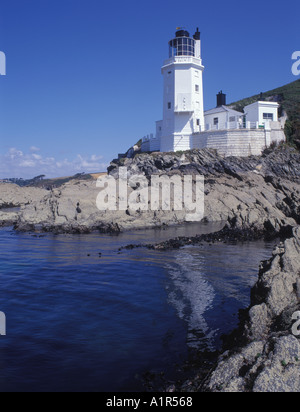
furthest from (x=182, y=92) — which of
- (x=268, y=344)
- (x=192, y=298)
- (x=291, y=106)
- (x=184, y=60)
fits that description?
(x=268, y=344)

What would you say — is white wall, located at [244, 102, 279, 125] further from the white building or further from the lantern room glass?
the lantern room glass

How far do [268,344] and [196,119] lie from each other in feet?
165

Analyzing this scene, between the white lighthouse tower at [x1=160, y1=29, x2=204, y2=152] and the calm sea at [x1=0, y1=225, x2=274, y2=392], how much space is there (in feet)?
111

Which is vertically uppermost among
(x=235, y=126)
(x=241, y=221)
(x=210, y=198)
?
(x=235, y=126)

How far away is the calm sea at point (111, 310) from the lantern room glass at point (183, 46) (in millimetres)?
39473

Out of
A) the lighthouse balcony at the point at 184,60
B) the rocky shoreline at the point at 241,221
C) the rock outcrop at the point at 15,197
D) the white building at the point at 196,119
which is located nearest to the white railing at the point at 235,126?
the white building at the point at 196,119

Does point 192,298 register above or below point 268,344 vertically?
below

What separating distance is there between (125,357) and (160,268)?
31.6 feet

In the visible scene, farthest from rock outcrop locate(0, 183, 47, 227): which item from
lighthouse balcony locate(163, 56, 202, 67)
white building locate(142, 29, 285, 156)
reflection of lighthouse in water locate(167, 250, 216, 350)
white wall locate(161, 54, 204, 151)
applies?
reflection of lighthouse in water locate(167, 250, 216, 350)

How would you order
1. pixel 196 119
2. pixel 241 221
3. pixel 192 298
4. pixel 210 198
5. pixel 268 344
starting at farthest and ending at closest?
pixel 196 119 → pixel 210 198 → pixel 241 221 → pixel 192 298 → pixel 268 344

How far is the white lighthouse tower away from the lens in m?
53.4

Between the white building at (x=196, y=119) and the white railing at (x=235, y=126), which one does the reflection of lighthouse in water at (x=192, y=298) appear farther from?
the white railing at (x=235, y=126)

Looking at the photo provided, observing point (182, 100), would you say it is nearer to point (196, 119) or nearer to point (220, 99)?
point (196, 119)

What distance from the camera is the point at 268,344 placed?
7.54 meters
